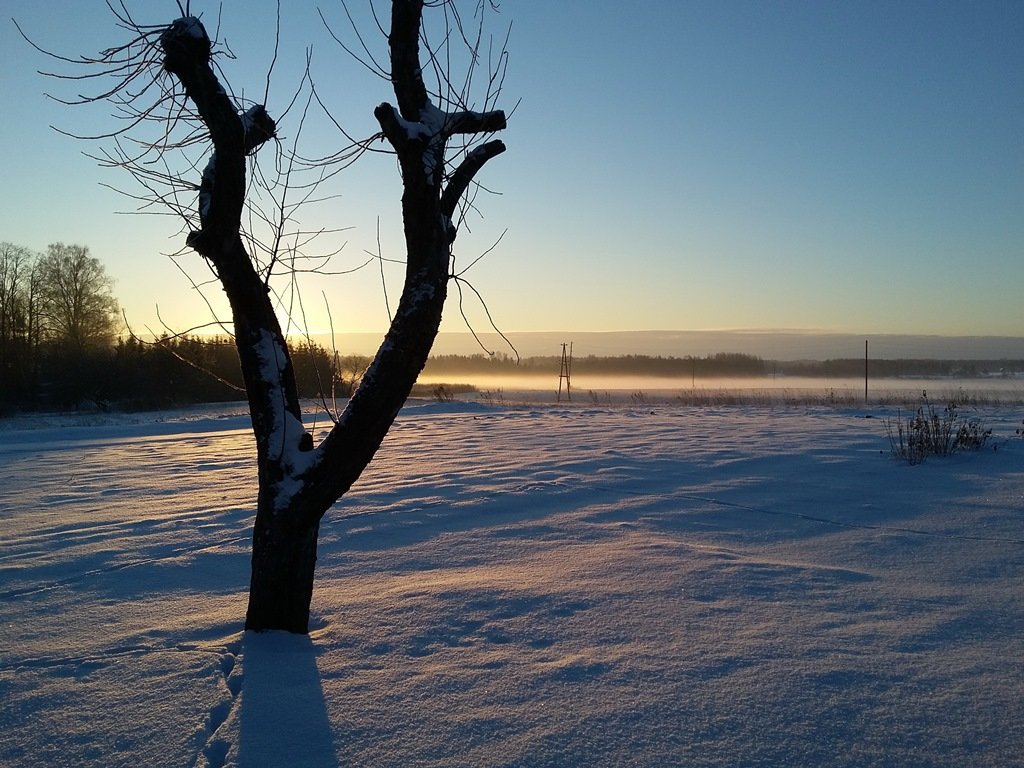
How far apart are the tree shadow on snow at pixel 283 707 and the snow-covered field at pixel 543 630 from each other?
12 millimetres

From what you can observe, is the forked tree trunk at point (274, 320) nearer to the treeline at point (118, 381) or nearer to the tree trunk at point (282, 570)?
the tree trunk at point (282, 570)

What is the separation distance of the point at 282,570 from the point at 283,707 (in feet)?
2.25

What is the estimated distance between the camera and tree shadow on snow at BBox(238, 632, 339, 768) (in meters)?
2.03

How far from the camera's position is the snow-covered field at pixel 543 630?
2.12 meters

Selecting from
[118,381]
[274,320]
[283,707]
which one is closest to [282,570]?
[283,707]

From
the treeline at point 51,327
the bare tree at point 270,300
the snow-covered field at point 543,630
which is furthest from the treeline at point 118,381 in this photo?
the bare tree at point 270,300

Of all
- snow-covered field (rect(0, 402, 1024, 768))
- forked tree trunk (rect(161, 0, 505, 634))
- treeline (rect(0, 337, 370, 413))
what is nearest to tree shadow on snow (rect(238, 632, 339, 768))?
snow-covered field (rect(0, 402, 1024, 768))

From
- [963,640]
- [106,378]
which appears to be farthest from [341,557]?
[106,378]

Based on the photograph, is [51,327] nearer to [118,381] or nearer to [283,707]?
[118,381]

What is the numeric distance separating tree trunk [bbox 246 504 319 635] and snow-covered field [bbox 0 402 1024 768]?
0.40 ft

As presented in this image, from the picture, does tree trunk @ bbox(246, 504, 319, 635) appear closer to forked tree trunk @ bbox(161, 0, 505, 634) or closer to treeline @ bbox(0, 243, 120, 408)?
forked tree trunk @ bbox(161, 0, 505, 634)

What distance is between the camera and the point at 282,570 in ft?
9.41

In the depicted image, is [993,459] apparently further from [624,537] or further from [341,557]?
[341,557]

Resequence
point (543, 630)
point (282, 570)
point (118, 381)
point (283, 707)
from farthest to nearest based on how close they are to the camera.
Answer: point (118, 381)
point (543, 630)
point (282, 570)
point (283, 707)
